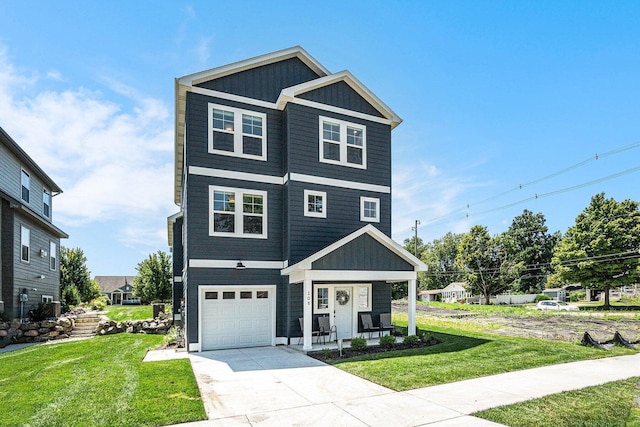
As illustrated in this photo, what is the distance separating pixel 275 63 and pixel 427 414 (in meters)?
12.1

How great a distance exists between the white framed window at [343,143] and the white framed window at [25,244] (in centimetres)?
1413

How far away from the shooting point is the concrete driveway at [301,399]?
228 inches

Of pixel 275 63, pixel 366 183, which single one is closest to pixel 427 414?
pixel 366 183

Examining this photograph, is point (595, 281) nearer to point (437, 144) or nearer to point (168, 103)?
point (437, 144)

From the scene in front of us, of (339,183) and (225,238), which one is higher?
(339,183)

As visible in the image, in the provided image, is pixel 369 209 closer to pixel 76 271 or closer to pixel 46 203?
pixel 46 203

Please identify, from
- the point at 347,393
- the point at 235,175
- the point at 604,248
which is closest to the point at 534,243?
the point at 604,248

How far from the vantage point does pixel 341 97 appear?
14391 millimetres

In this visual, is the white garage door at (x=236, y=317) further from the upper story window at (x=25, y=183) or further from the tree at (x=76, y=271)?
the tree at (x=76, y=271)

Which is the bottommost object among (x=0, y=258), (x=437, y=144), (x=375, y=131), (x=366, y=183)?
(x=0, y=258)

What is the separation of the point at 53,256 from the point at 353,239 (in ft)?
62.2

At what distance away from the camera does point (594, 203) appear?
37219 millimetres

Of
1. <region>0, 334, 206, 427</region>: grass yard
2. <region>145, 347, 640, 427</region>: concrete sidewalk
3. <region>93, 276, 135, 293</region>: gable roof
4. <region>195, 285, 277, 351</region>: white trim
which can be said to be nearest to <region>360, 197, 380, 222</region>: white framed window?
<region>195, 285, 277, 351</region>: white trim

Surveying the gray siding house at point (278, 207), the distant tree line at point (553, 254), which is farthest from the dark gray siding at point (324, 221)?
the distant tree line at point (553, 254)
